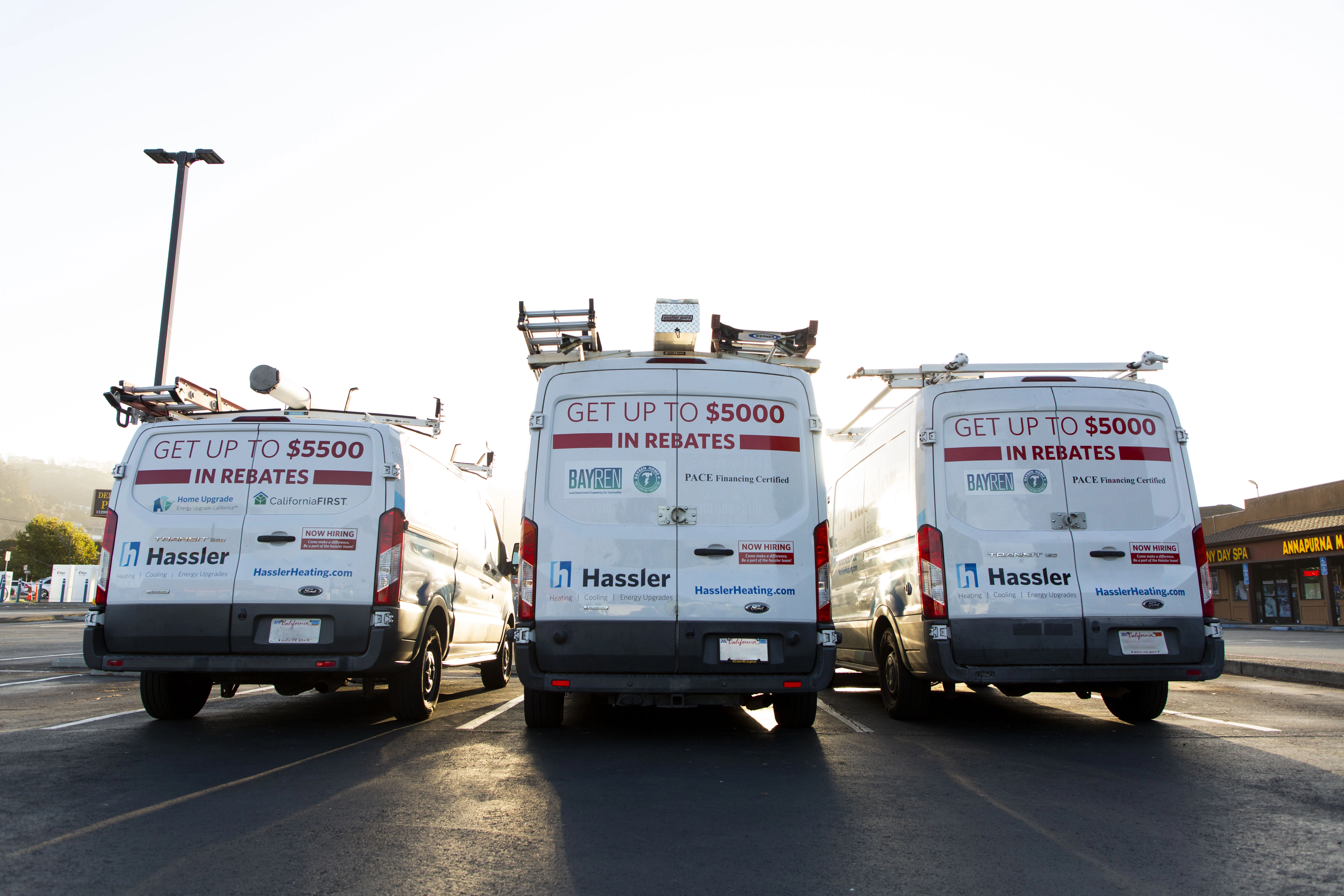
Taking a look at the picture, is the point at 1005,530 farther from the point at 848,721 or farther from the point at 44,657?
the point at 44,657

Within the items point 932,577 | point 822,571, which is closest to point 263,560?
point 822,571

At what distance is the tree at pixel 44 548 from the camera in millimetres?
74000

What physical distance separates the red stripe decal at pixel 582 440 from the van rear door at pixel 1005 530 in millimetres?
2610

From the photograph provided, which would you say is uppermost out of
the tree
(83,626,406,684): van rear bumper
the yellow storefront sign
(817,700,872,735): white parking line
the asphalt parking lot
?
the tree

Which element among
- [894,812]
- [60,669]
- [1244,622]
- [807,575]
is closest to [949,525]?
[807,575]

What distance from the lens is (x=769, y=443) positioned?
6.55 metres

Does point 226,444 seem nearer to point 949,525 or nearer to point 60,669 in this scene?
point 949,525

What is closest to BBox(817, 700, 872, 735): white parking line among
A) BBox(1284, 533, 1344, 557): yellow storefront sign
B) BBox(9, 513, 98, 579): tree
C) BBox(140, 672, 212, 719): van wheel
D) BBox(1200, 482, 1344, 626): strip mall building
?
BBox(140, 672, 212, 719): van wheel

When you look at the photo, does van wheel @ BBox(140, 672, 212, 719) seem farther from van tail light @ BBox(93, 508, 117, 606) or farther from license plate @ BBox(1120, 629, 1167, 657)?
license plate @ BBox(1120, 629, 1167, 657)

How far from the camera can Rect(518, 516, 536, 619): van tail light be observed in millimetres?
6324

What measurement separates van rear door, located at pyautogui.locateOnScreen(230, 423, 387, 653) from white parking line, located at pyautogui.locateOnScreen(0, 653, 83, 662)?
8872 mm

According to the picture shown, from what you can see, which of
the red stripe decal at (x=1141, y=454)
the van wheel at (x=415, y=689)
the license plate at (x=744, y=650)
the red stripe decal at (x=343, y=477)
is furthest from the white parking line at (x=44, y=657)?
the red stripe decal at (x=1141, y=454)

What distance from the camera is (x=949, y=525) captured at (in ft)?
22.7

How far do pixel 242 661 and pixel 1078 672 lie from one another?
6.11 metres
